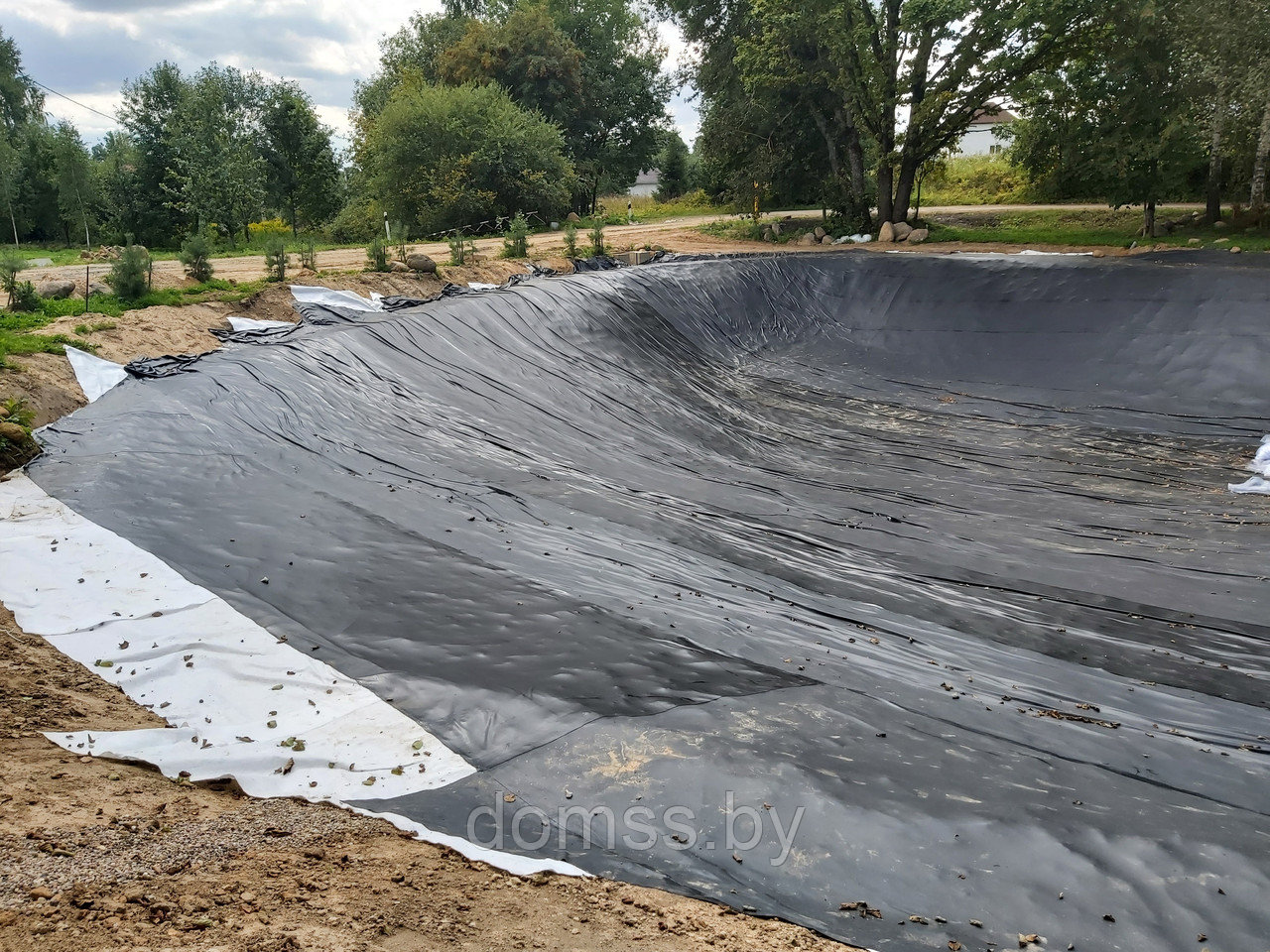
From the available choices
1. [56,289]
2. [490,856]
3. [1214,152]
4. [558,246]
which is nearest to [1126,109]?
[1214,152]

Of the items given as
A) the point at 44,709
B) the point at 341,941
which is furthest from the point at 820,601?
the point at 44,709

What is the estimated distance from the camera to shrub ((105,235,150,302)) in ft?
27.3

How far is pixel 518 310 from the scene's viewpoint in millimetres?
8570

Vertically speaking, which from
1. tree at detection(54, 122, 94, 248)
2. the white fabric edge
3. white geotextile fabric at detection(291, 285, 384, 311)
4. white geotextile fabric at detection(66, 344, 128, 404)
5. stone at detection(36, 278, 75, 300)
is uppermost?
tree at detection(54, 122, 94, 248)

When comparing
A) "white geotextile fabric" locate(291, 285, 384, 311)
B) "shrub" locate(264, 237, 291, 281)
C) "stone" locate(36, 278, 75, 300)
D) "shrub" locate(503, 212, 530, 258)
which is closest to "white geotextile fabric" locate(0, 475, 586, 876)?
"stone" locate(36, 278, 75, 300)

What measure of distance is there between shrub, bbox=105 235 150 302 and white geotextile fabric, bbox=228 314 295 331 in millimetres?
911

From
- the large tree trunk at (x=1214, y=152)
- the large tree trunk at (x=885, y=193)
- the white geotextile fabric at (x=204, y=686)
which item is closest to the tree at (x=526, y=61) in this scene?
the large tree trunk at (x=885, y=193)

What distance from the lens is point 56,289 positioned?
8531 millimetres

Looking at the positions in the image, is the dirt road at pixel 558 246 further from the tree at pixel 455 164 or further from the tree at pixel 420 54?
the tree at pixel 420 54

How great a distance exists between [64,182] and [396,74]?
1582 cm

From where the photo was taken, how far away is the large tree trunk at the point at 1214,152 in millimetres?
11727

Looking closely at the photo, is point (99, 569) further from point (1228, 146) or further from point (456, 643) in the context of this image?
point (1228, 146)

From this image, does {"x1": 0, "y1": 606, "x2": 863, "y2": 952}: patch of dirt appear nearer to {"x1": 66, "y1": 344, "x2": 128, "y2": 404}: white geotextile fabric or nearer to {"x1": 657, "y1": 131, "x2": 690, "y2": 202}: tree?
{"x1": 66, "y1": 344, "x2": 128, "y2": 404}: white geotextile fabric

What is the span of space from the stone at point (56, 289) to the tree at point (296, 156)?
461 inches
